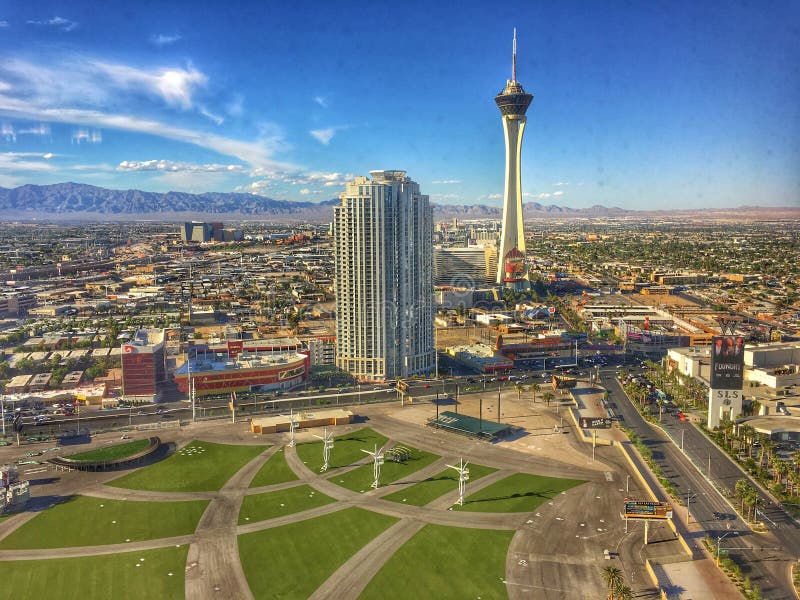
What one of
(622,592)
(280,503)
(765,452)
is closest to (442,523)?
(280,503)

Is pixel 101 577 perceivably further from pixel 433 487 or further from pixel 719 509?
pixel 719 509

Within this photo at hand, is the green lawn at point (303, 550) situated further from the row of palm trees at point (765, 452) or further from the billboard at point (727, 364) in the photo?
the billboard at point (727, 364)

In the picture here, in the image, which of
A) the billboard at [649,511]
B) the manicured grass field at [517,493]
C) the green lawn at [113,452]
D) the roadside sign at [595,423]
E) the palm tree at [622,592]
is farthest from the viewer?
the roadside sign at [595,423]

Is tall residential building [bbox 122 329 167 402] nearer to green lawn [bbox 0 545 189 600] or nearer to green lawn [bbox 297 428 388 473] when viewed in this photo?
green lawn [bbox 297 428 388 473]

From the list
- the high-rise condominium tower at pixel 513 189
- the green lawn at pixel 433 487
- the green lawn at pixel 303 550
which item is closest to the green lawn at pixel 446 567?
the green lawn at pixel 303 550

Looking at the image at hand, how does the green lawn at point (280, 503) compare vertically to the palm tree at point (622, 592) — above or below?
below

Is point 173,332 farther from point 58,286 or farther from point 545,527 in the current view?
A: point 545,527
